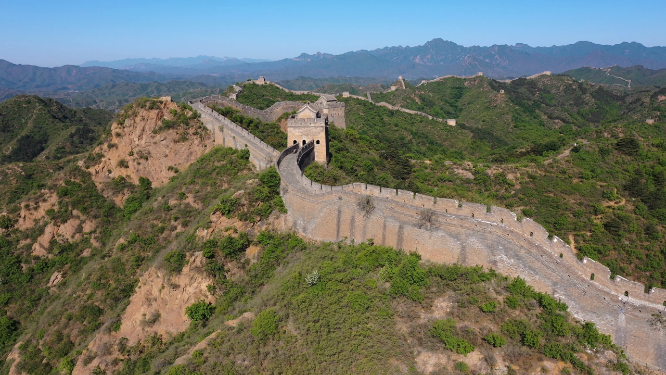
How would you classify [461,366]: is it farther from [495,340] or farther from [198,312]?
[198,312]

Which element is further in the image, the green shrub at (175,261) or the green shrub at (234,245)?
the green shrub at (175,261)

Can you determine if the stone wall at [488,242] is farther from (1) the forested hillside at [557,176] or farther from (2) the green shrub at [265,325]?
A: (2) the green shrub at [265,325]

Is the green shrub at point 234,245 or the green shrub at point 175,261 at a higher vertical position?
the green shrub at point 234,245

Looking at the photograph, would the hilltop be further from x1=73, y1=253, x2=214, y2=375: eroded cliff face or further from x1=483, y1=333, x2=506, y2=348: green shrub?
x1=73, y1=253, x2=214, y2=375: eroded cliff face

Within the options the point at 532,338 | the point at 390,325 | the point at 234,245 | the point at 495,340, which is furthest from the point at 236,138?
the point at 532,338

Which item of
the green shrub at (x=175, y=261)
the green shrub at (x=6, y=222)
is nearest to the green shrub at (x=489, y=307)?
the green shrub at (x=175, y=261)

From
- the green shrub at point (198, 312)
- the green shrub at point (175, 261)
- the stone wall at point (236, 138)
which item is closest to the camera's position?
the green shrub at point (198, 312)

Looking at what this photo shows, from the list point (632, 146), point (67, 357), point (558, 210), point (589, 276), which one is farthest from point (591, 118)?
point (67, 357)

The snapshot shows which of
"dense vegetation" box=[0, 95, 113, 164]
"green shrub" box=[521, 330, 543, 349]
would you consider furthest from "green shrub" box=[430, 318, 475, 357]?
"dense vegetation" box=[0, 95, 113, 164]
